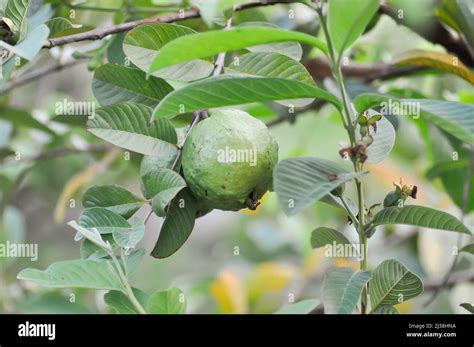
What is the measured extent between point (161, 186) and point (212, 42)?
0.71 feet

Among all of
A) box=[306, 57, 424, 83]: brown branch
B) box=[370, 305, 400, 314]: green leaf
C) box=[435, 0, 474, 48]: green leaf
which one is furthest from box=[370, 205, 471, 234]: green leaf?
box=[306, 57, 424, 83]: brown branch

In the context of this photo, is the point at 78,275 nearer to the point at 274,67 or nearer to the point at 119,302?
the point at 119,302

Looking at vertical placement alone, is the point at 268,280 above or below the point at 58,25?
below

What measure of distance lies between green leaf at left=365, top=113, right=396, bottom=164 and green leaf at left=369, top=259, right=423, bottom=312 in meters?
0.12

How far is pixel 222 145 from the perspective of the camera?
80cm

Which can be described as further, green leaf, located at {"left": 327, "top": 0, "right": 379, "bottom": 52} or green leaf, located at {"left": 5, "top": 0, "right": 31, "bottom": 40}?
green leaf, located at {"left": 5, "top": 0, "right": 31, "bottom": 40}

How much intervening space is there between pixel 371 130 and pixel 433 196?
48.9 inches

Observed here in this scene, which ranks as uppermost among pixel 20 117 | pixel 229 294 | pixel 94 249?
pixel 20 117

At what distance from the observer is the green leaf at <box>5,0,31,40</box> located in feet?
2.90

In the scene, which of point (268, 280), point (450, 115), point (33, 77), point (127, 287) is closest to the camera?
point (450, 115)

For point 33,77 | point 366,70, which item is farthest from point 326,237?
point 33,77

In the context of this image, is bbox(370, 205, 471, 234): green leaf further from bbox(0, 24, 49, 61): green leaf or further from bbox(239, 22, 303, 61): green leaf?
bbox(0, 24, 49, 61): green leaf

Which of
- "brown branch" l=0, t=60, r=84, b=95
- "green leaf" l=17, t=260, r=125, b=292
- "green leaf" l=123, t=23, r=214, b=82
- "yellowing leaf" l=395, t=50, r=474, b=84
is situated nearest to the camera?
"green leaf" l=17, t=260, r=125, b=292
